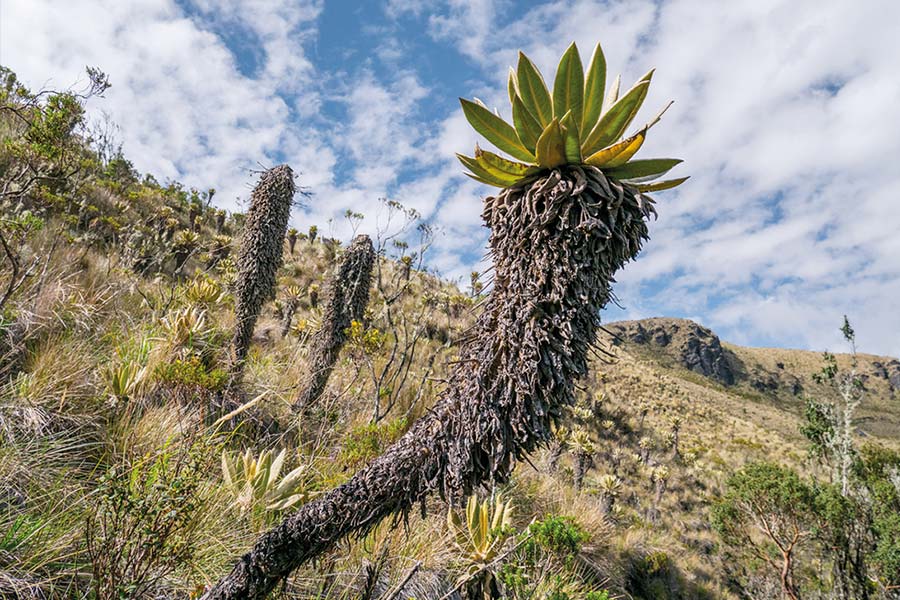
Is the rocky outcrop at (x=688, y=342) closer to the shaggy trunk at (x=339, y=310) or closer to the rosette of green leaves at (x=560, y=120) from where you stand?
the shaggy trunk at (x=339, y=310)

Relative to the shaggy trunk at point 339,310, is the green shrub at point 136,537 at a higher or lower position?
lower

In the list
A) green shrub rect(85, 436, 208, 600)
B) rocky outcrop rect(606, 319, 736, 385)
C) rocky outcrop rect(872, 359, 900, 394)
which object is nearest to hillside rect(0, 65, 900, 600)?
green shrub rect(85, 436, 208, 600)

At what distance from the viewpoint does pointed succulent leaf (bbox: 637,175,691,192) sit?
194 centimetres

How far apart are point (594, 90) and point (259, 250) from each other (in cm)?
594

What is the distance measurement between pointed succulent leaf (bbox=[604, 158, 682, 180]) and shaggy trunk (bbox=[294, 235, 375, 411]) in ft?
18.2

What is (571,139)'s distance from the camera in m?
1.76

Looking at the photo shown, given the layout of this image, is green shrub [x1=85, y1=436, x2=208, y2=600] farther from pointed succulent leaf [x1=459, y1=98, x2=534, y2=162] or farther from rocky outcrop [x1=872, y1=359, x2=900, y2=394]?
rocky outcrop [x1=872, y1=359, x2=900, y2=394]

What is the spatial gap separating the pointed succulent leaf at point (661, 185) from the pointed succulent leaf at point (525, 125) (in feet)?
1.74

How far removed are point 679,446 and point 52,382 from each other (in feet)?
89.2

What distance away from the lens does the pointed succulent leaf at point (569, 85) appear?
6.11 ft

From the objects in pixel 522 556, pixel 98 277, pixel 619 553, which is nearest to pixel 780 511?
pixel 619 553

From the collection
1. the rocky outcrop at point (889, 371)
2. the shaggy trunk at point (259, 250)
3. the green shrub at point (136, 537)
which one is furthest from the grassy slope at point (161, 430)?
the rocky outcrop at point (889, 371)

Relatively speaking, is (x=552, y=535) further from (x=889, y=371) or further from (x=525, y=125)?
(x=889, y=371)

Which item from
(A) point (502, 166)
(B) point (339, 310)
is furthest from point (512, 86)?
(B) point (339, 310)
